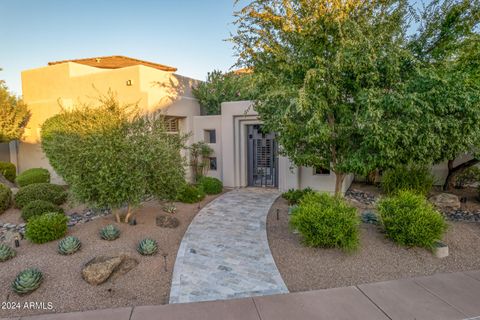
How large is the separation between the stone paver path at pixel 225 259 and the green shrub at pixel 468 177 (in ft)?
26.2

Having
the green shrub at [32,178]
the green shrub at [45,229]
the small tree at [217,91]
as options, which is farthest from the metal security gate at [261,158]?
the green shrub at [32,178]

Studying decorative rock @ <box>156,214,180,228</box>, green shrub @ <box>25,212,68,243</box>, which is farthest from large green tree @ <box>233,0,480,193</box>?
green shrub @ <box>25,212,68,243</box>

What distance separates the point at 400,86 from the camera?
6629 millimetres

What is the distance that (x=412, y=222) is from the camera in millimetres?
5734

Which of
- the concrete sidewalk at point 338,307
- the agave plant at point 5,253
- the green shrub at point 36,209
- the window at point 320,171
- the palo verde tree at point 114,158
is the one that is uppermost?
the palo verde tree at point 114,158

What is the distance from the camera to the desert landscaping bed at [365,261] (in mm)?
4957

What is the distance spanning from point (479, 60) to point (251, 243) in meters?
8.54

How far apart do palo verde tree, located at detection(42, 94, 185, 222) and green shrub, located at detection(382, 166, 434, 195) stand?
24.0ft

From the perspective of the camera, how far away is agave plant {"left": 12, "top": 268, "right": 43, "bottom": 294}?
449cm

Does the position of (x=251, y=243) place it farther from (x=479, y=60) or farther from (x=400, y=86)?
(x=479, y=60)

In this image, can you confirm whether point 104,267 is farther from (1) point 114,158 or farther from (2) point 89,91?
(2) point 89,91

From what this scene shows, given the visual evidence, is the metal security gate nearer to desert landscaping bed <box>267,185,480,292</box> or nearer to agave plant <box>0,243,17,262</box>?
desert landscaping bed <box>267,185,480,292</box>

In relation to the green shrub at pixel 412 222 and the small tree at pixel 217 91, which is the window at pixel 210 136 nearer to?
the small tree at pixel 217 91

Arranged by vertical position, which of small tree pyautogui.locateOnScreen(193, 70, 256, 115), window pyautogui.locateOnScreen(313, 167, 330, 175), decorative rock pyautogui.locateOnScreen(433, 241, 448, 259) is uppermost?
small tree pyautogui.locateOnScreen(193, 70, 256, 115)
